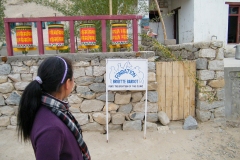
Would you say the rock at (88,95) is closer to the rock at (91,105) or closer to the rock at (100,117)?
the rock at (91,105)

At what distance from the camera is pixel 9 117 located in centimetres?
420

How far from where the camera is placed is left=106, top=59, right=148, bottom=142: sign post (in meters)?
3.91

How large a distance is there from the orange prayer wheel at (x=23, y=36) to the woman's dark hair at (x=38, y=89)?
304cm

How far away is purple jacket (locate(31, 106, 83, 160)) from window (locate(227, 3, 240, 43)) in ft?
33.8

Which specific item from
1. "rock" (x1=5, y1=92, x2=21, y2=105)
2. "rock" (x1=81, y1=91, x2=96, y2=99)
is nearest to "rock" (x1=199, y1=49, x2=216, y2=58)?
"rock" (x1=81, y1=91, x2=96, y2=99)

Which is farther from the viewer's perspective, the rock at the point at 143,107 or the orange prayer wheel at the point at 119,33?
the rock at the point at 143,107

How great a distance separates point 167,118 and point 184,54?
5.83 feet

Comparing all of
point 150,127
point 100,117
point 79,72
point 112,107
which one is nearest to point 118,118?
point 112,107

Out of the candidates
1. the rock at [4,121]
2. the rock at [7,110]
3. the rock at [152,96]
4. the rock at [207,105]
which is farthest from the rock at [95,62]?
the rock at [207,105]

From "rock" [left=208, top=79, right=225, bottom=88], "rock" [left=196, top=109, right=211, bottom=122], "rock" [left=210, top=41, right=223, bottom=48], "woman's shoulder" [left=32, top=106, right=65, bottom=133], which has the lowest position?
"rock" [left=196, top=109, right=211, bottom=122]

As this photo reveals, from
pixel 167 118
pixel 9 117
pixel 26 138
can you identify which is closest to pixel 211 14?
pixel 167 118

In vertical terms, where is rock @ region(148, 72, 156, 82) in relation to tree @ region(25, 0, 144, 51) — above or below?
below

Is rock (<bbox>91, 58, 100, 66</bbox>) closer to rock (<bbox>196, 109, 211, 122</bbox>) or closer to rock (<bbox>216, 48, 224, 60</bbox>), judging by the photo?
rock (<bbox>196, 109, 211, 122</bbox>)

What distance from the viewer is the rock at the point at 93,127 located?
13.8ft
